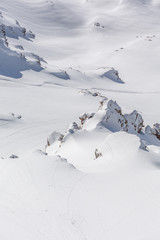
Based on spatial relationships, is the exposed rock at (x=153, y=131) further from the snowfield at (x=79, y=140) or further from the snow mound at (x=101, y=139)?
the snowfield at (x=79, y=140)

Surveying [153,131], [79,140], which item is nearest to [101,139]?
Answer: [79,140]

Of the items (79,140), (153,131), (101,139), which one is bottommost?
(79,140)

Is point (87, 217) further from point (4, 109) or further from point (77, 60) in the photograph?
point (77, 60)

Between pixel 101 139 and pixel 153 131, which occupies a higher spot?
pixel 153 131

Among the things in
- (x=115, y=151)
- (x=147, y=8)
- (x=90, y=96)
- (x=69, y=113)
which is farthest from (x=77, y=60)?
(x=115, y=151)

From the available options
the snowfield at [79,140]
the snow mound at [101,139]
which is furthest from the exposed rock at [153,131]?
the snowfield at [79,140]

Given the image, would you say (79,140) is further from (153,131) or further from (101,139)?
(153,131)

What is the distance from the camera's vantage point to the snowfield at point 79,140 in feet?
23.7

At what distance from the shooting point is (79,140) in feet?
46.9

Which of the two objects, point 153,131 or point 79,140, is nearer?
point 79,140

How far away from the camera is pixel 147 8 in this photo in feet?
239

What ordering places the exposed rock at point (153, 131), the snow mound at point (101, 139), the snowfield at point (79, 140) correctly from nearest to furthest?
the snowfield at point (79, 140)
the snow mound at point (101, 139)
the exposed rock at point (153, 131)

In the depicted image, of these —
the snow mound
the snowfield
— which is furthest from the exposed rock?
the snowfield

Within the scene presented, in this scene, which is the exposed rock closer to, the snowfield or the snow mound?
the snow mound
